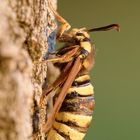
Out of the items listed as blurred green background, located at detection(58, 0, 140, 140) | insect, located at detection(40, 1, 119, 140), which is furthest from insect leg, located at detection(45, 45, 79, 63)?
blurred green background, located at detection(58, 0, 140, 140)

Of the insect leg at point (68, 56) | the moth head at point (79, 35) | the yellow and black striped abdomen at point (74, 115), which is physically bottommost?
the yellow and black striped abdomen at point (74, 115)

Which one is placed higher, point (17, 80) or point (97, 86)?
point (17, 80)

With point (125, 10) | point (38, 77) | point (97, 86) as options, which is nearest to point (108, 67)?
point (97, 86)

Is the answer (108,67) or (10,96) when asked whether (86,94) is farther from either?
(108,67)

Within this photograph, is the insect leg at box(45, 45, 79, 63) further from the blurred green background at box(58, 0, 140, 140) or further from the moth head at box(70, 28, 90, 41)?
the blurred green background at box(58, 0, 140, 140)

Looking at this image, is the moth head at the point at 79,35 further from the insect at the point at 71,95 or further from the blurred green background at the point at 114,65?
the blurred green background at the point at 114,65

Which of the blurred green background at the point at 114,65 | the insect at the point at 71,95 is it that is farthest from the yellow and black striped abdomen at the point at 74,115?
the blurred green background at the point at 114,65

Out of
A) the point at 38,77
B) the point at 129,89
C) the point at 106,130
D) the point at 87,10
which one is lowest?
the point at 106,130
